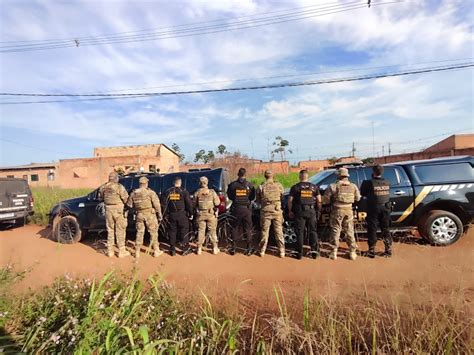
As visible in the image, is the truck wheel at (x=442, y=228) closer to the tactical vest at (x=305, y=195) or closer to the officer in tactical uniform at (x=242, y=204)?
the tactical vest at (x=305, y=195)

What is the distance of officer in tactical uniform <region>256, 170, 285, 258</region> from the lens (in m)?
6.09

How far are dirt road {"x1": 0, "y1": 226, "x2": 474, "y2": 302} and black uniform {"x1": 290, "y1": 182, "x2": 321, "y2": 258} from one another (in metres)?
0.33

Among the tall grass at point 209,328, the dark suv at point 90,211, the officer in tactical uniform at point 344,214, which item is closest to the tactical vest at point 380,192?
the officer in tactical uniform at point 344,214

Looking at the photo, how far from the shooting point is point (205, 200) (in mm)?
6477

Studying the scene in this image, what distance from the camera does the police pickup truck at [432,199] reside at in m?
6.12

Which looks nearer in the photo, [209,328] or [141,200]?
[209,328]

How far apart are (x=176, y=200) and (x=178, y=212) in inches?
10.6

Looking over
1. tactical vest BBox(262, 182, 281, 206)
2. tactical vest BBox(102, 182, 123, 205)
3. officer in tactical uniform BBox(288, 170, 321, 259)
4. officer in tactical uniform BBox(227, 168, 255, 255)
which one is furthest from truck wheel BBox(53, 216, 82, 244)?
officer in tactical uniform BBox(288, 170, 321, 259)

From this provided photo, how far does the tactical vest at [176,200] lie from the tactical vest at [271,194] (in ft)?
5.85

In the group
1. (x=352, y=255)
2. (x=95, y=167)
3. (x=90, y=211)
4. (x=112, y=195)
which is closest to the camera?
(x=352, y=255)

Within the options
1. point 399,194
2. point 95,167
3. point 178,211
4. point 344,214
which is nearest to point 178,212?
point 178,211

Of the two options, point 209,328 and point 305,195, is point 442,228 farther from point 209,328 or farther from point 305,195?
point 209,328

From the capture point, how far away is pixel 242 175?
645 cm

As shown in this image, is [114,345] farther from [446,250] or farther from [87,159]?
[87,159]
